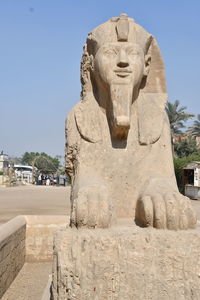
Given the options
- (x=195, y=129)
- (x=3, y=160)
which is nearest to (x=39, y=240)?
(x=195, y=129)

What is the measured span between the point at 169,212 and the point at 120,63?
105 cm

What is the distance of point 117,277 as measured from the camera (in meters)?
1.74

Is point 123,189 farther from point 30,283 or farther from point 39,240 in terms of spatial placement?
point 39,240

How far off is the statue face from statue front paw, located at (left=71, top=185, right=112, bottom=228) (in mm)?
837

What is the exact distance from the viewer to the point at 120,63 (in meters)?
2.32

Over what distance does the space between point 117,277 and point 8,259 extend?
2.21 metres

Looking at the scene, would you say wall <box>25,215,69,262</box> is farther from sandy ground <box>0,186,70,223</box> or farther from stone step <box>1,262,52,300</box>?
sandy ground <box>0,186,70,223</box>

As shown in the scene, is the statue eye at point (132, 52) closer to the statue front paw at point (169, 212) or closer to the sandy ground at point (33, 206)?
the statue front paw at point (169, 212)

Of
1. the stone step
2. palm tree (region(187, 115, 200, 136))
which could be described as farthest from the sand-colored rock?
palm tree (region(187, 115, 200, 136))

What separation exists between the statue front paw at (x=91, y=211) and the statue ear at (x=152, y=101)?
688 mm

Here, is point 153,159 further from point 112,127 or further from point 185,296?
point 185,296

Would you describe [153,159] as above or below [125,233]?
above

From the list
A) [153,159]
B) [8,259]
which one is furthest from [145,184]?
[8,259]

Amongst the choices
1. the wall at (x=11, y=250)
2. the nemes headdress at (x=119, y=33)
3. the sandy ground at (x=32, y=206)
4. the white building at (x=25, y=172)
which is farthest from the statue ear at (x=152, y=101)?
the white building at (x=25, y=172)
